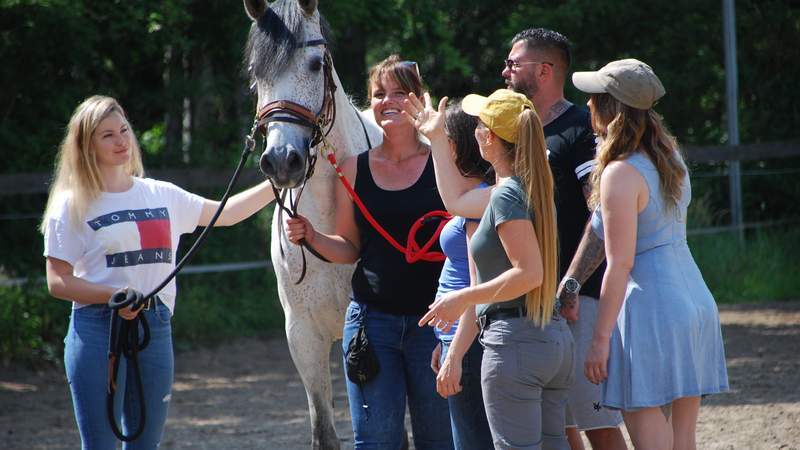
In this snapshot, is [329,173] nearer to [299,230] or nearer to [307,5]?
[299,230]

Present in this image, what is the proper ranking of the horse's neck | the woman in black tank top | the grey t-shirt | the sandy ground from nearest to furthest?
1. the grey t-shirt
2. the woman in black tank top
3. the horse's neck
4. the sandy ground

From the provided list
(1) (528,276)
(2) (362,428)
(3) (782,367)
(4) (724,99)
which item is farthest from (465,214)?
(4) (724,99)

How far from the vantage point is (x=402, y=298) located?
328 centimetres

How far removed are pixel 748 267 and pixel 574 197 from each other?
720 centimetres

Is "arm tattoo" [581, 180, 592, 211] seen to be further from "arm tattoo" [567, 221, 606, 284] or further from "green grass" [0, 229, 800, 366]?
"green grass" [0, 229, 800, 366]

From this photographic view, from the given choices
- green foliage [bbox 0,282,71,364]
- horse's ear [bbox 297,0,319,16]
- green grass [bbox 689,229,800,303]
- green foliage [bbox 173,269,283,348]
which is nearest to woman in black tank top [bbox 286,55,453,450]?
horse's ear [bbox 297,0,319,16]

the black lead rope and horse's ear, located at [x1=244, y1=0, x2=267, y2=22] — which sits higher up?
horse's ear, located at [x1=244, y1=0, x2=267, y2=22]

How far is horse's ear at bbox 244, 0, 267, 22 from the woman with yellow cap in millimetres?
1010

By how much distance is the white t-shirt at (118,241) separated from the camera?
10.5ft

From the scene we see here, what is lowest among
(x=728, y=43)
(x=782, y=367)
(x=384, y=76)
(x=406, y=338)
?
(x=782, y=367)

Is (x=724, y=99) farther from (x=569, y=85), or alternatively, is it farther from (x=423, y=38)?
(x=423, y=38)

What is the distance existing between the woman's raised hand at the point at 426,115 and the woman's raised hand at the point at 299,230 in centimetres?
53

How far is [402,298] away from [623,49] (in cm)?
831

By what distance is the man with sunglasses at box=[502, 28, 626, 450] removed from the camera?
10.7 feet
